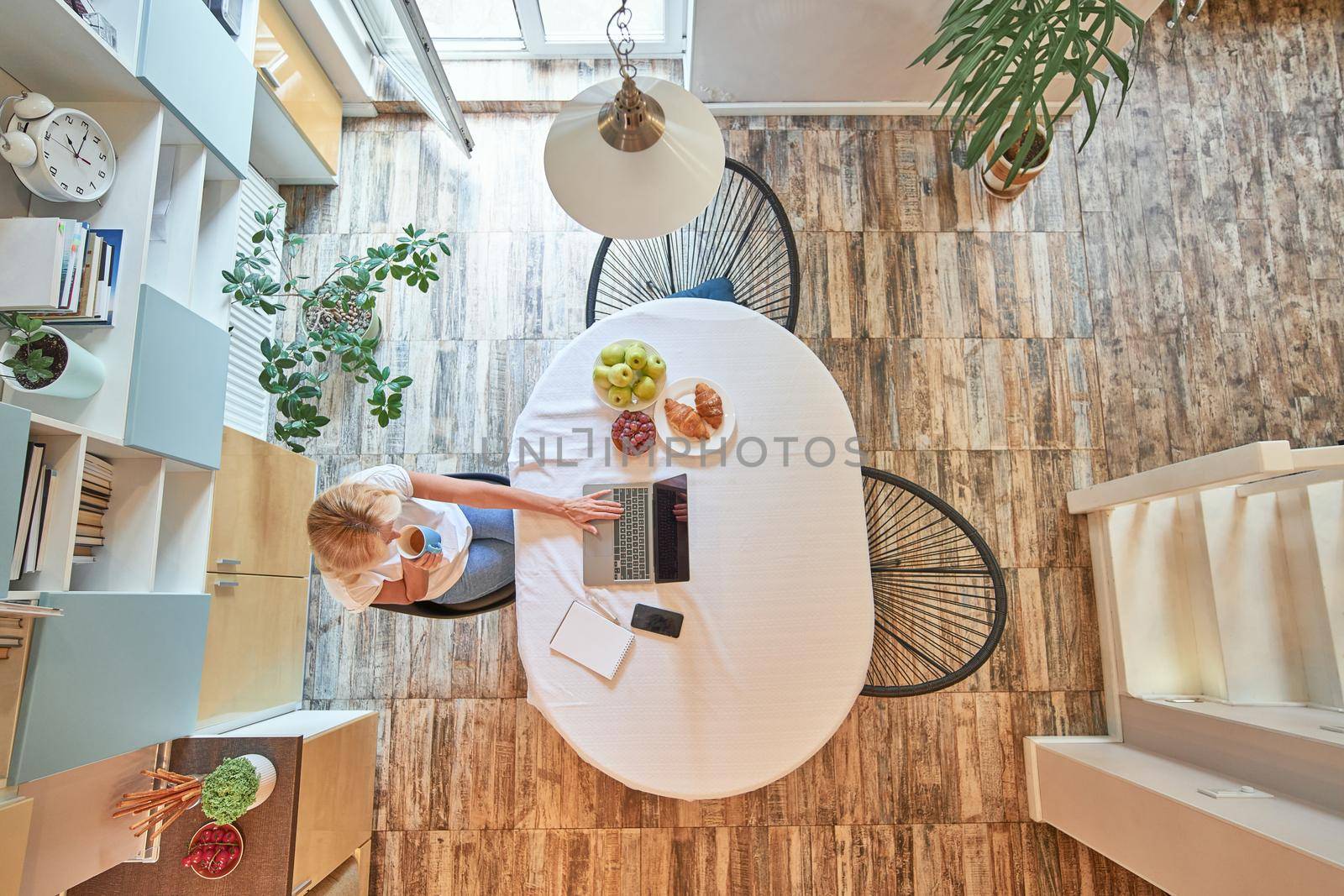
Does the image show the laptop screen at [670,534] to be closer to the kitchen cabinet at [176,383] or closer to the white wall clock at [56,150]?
the kitchen cabinet at [176,383]

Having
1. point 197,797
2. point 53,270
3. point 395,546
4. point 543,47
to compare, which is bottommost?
point 197,797

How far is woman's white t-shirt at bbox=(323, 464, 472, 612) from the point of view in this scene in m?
1.80

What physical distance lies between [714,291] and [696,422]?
514 mm

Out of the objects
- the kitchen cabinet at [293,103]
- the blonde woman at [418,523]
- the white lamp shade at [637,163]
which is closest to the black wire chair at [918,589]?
the blonde woman at [418,523]

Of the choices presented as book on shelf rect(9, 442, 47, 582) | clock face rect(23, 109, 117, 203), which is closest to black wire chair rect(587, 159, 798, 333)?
clock face rect(23, 109, 117, 203)

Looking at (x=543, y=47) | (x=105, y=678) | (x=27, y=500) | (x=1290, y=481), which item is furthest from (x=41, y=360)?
(x=1290, y=481)

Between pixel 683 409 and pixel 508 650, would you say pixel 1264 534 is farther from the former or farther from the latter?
pixel 508 650

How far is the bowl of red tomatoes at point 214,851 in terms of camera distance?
182cm

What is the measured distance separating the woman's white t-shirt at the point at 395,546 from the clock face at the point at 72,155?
38.6 inches

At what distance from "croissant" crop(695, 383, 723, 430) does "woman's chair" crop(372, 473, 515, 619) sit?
2.22 feet

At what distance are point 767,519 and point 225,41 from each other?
7.07 ft

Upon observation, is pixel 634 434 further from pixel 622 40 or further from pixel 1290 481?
pixel 1290 481

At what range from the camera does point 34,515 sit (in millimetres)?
1577

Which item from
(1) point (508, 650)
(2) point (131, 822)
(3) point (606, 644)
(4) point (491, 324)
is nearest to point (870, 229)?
(4) point (491, 324)
